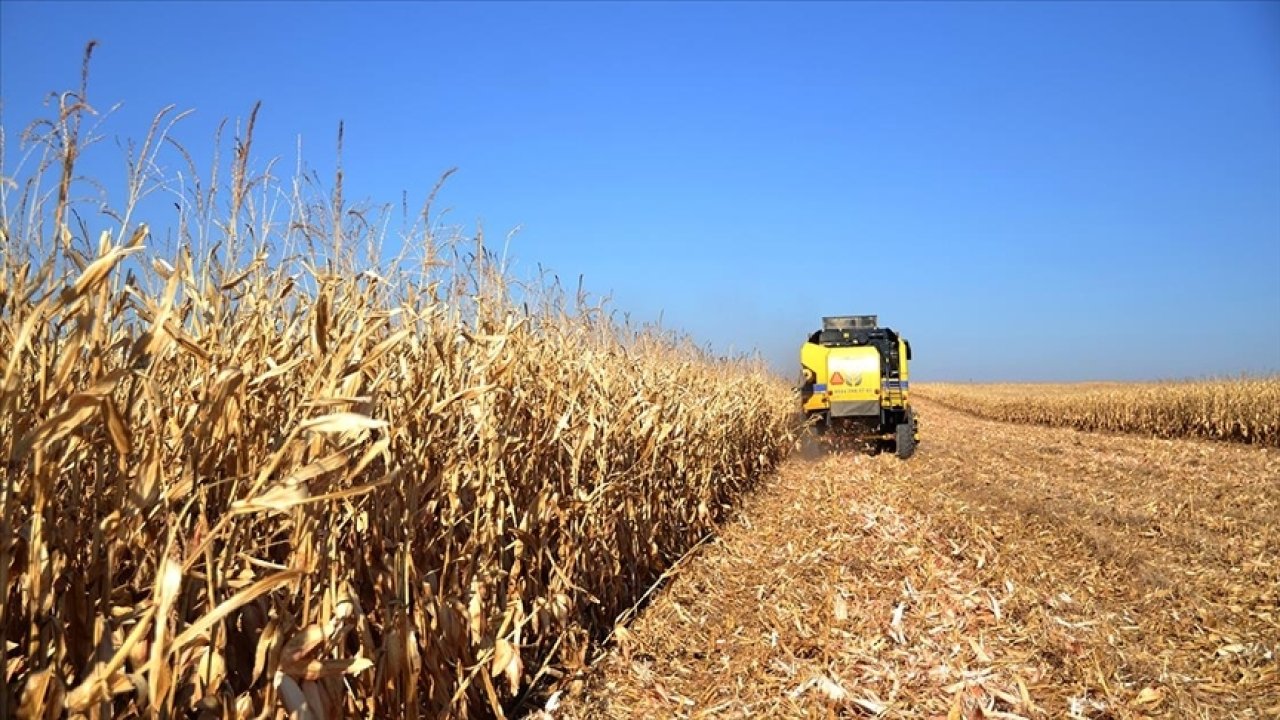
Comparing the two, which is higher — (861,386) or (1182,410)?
(861,386)

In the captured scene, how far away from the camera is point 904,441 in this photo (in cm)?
1434

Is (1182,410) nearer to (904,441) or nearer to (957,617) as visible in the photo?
(904,441)

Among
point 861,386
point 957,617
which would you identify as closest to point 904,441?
point 861,386

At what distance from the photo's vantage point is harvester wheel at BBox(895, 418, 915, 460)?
14.3 m

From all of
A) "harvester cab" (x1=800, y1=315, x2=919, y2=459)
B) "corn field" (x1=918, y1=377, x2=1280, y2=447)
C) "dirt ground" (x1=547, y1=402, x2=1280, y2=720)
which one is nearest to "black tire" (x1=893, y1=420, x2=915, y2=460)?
"harvester cab" (x1=800, y1=315, x2=919, y2=459)

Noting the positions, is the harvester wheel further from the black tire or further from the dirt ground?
the dirt ground

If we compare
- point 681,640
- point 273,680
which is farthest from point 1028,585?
point 273,680

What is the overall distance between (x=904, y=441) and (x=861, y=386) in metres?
1.21

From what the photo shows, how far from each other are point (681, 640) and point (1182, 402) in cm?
2314

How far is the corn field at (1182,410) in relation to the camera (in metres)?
19.5

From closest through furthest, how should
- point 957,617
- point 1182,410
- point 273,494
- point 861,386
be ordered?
point 273,494
point 957,617
point 861,386
point 1182,410

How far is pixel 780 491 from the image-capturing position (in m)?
10.3

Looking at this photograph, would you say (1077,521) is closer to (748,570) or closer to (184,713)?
(748,570)

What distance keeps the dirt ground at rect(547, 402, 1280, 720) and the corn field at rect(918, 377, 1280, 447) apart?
489 inches
